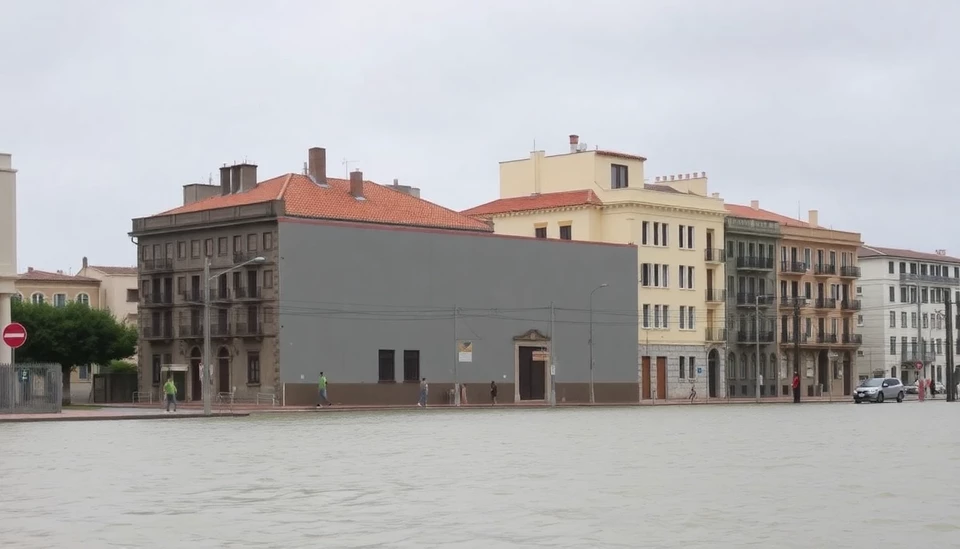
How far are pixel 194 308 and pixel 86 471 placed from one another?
65060 mm

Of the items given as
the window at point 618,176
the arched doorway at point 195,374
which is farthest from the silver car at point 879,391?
the arched doorway at point 195,374

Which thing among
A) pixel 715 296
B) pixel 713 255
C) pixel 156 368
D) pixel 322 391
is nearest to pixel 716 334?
pixel 715 296

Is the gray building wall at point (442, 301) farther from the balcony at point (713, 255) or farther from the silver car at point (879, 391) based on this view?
the silver car at point (879, 391)

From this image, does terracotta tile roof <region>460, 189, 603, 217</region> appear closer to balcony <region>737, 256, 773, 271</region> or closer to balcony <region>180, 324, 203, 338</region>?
balcony <region>737, 256, 773, 271</region>

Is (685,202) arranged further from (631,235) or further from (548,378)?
(548,378)

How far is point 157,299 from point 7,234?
92.9 ft

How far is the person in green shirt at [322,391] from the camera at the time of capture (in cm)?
8162

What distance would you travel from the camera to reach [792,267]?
407 ft

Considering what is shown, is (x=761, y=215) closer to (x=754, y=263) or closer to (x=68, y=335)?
(x=754, y=263)

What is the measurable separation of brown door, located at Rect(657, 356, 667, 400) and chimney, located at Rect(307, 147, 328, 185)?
2885 centimetres

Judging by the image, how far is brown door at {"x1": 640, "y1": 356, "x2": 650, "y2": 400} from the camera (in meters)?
110

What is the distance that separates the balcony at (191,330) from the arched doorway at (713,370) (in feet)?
133

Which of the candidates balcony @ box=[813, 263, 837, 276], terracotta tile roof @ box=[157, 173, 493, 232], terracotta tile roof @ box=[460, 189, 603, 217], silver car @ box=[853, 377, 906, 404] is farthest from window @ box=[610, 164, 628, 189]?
silver car @ box=[853, 377, 906, 404]

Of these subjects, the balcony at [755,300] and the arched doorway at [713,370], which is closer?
the arched doorway at [713,370]
